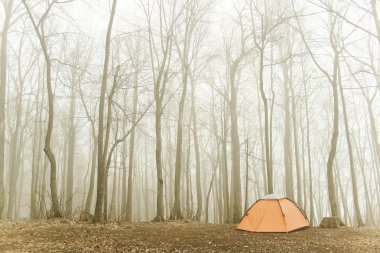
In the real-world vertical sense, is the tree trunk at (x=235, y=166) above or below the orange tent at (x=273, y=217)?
above

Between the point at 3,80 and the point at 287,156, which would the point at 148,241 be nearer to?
the point at 3,80

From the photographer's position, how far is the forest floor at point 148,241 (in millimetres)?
8273

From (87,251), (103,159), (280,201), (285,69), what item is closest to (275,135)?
(285,69)

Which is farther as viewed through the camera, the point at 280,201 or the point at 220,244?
the point at 280,201

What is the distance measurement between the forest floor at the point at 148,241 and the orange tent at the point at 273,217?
131 cm

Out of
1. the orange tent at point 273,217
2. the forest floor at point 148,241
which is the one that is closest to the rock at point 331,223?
the orange tent at point 273,217

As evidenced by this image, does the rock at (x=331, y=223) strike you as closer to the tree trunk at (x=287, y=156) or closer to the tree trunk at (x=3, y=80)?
the tree trunk at (x=287, y=156)

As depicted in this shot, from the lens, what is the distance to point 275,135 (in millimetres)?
40188

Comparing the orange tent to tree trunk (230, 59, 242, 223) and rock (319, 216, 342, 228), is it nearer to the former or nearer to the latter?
rock (319, 216, 342, 228)

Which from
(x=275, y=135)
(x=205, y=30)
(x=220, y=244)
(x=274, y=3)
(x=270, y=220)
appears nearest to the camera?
(x=220, y=244)

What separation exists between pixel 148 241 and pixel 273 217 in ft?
18.2

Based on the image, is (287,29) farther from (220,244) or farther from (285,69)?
(220,244)

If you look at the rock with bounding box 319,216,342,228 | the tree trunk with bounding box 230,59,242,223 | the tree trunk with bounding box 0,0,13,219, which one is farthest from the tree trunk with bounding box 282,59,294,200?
the tree trunk with bounding box 0,0,13,219

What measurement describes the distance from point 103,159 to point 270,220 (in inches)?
270
